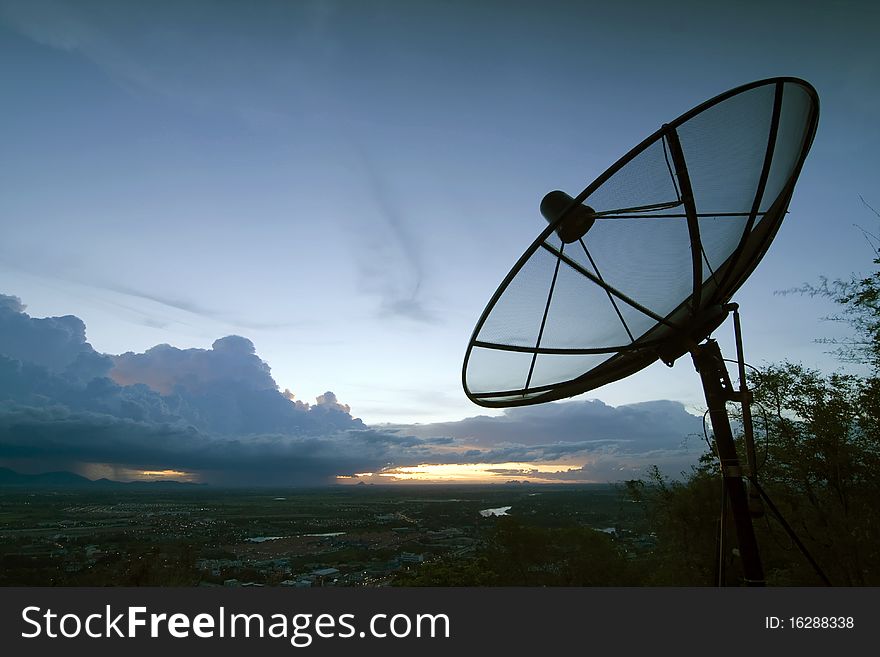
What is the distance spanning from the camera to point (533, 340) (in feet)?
Answer: 17.3

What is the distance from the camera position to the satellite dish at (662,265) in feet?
12.1

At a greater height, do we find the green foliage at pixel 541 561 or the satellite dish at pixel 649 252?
the satellite dish at pixel 649 252

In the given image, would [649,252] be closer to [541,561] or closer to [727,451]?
[727,451]

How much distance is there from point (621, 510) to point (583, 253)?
14.5 m

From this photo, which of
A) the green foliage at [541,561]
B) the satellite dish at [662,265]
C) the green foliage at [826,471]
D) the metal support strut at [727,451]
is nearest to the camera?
the metal support strut at [727,451]

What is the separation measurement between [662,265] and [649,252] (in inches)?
6.6

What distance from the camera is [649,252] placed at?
177 inches

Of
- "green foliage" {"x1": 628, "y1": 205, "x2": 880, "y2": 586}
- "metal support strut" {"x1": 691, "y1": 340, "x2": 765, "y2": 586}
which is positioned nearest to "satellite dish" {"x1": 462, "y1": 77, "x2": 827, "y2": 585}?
A: "metal support strut" {"x1": 691, "y1": 340, "x2": 765, "y2": 586}

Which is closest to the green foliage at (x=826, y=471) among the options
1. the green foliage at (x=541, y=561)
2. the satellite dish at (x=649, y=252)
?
the satellite dish at (x=649, y=252)

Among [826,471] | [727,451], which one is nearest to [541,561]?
[826,471]

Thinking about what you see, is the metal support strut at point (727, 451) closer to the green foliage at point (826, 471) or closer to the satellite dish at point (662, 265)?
the satellite dish at point (662, 265)

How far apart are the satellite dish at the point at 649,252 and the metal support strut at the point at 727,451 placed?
7.8 inches

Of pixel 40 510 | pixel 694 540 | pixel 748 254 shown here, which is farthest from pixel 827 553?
pixel 40 510

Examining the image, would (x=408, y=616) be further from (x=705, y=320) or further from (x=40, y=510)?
(x=40, y=510)
